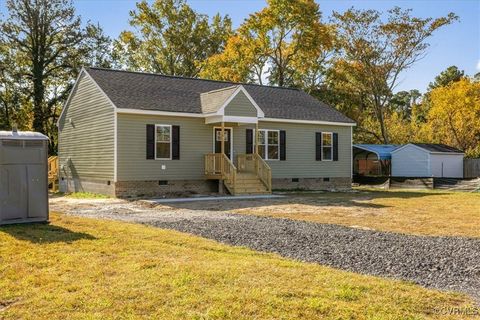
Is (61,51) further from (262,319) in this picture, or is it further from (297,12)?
(262,319)

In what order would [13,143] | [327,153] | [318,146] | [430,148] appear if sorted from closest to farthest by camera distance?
[13,143] < [318,146] < [327,153] < [430,148]

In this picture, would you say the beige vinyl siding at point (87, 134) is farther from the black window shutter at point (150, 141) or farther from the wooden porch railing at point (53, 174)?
the black window shutter at point (150, 141)

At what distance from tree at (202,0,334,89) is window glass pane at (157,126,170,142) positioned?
18.2 meters

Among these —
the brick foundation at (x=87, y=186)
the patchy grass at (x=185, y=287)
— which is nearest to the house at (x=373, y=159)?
the brick foundation at (x=87, y=186)

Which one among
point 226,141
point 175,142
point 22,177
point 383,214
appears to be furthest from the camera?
point 226,141

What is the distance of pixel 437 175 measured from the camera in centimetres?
3012

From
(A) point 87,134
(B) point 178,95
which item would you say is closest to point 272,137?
(B) point 178,95

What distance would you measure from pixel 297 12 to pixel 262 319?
3306 cm

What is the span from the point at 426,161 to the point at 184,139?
1681 cm

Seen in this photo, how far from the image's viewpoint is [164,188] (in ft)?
63.3

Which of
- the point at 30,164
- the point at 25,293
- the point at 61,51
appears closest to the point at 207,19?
the point at 61,51

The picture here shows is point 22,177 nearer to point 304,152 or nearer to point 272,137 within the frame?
point 272,137

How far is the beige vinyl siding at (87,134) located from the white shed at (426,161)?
19.5 meters

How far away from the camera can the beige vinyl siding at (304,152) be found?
880 inches
